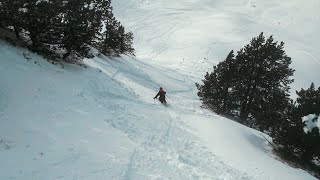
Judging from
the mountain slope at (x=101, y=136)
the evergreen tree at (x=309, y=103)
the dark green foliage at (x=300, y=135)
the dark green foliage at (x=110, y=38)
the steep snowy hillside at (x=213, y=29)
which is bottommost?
the mountain slope at (x=101, y=136)

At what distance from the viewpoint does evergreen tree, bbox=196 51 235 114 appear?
3025 cm

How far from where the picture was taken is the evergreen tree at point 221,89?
1191 inches

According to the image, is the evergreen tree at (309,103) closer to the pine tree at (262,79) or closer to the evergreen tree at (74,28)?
the pine tree at (262,79)

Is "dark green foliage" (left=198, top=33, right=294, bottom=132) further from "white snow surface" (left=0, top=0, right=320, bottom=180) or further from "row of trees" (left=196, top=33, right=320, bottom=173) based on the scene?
"white snow surface" (left=0, top=0, right=320, bottom=180)

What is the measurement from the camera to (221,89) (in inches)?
1204

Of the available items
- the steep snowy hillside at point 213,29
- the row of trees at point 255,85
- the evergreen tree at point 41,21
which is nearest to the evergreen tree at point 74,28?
the evergreen tree at point 41,21

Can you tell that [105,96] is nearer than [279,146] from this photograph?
No

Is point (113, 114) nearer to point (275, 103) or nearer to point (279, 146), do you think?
point (279, 146)

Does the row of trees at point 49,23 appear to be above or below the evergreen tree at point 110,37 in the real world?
below

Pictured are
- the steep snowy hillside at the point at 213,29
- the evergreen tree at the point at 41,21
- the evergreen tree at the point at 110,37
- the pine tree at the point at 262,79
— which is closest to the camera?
the evergreen tree at the point at 41,21

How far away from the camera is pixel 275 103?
98.5 ft

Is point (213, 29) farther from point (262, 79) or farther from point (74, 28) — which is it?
point (74, 28)

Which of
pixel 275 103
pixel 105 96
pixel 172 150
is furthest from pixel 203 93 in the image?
pixel 172 150

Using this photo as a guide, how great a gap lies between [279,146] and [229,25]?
65862 mm
